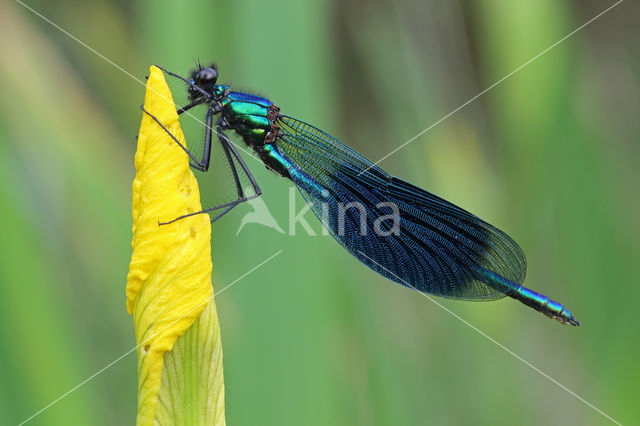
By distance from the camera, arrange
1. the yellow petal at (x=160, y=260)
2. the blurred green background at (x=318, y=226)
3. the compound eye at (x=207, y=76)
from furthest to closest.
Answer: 1. the compound eye at (x=207, y=76)
2. the blurred green background at (x=318, y=226)
3. the yellow petal at (x=160, y=260)

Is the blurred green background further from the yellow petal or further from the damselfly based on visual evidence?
the yellow petal

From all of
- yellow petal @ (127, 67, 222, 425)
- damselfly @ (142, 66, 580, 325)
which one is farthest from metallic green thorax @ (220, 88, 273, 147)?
yellow petal @ (127, 67, 222, 425)

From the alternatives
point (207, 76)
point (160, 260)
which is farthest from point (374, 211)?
point (160, 260)

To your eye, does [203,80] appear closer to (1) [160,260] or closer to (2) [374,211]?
(2) [374,211]

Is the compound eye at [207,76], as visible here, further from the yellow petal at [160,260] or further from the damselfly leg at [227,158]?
the yellow petal at [160,260]

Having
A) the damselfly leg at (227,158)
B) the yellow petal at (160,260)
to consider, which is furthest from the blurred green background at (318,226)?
the yellow petal at (160,260)

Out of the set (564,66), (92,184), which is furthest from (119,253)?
(564,66)
